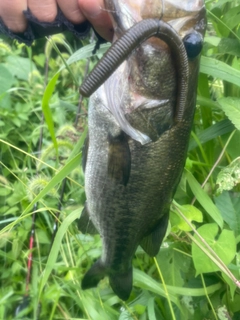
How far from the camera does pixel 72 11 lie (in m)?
1.26

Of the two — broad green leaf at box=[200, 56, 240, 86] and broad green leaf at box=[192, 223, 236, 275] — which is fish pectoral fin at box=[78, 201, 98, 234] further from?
broad green leaf at box=[200, 56, 240, 86]

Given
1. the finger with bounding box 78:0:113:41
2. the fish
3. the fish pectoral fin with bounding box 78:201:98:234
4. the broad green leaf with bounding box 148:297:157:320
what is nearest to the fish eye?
the fish

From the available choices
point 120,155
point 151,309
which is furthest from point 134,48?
point 151,309

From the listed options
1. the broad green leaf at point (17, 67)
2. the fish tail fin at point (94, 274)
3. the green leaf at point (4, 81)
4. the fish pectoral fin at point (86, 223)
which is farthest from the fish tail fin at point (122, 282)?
the broad green leaf at point (17, 67)

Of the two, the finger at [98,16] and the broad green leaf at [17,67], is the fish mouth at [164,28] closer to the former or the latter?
the finger at [98,16]

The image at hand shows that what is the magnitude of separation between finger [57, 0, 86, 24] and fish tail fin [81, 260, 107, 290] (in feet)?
2.37

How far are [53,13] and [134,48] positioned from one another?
388 millimetres

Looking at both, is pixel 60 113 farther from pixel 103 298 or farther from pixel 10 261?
pixel 103 298

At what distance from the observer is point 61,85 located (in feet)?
11.0

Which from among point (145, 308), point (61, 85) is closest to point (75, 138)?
point (145, 308)

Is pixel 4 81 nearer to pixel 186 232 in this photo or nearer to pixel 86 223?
pixel 86 223

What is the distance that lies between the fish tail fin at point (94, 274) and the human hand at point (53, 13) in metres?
0.69

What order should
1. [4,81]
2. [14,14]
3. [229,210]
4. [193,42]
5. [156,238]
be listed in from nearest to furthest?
1. [193,42]
2. [14,14]
3. [156,238]
4. [229,210]
5. [4,81]

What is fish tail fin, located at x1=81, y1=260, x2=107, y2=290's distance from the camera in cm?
154
